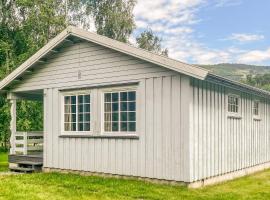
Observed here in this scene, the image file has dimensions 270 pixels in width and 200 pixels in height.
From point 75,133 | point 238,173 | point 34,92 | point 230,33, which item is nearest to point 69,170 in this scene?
point 75,133

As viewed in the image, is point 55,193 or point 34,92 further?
point 34,92

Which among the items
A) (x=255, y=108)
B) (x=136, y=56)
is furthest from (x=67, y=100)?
(x=255, y=108)

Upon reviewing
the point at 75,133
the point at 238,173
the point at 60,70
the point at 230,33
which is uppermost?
the point at 230,33

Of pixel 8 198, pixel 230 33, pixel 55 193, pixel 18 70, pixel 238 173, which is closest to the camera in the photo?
pixel 8 198

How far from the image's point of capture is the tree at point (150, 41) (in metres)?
46.4

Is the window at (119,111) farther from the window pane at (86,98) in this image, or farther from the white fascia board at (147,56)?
the white fascia board at (147,56)

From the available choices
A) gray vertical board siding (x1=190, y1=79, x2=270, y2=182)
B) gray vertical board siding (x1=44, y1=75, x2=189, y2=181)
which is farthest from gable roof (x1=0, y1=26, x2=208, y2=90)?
gray vertical board siding (x1=190, y1=79, x2=270, y2=182)

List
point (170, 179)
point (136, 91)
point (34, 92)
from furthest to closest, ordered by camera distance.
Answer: point (34, 92) → point (136, 91) → point (170, 179)

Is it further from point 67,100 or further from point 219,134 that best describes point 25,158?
point 219,134

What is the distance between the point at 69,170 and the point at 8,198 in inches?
159

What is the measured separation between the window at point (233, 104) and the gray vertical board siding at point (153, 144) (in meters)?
2.98

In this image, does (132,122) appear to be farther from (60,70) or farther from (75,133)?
(60,70)

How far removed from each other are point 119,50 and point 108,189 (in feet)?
13.0

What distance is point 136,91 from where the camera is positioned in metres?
11.6
